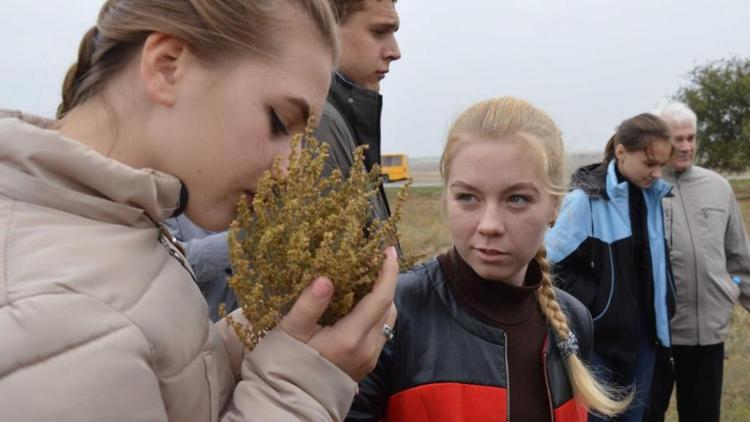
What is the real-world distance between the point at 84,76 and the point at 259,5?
411mm

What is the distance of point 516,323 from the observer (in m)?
2.61

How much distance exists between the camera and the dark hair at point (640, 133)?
17.1 feet

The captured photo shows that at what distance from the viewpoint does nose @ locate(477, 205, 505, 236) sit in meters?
2.60

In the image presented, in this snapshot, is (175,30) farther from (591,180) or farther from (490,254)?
(591,180)

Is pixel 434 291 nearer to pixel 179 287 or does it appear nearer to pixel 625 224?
pixel 179 287

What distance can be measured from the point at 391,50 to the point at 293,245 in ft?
8.38

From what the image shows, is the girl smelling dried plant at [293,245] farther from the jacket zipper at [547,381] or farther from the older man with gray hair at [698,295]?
the older man with gray hair at [698,295]

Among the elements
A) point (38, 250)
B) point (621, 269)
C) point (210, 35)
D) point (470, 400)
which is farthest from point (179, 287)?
point (621, 269)

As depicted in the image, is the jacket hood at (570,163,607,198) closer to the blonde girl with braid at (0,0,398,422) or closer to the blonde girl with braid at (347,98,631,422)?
the blonde girl with braid at (347,98,631,422)

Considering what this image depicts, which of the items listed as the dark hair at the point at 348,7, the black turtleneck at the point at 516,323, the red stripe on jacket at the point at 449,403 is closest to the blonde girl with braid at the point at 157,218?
the red stripe on jacket at the point at 449,403

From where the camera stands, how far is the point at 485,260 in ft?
8.66

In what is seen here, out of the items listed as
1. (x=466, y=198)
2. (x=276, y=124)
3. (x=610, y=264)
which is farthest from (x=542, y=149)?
(x=610, y=264)

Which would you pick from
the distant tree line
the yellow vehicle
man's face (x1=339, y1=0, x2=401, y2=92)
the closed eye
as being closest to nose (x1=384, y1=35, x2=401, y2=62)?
man's face (x1=339, y1=0, x2=401, y2=92)

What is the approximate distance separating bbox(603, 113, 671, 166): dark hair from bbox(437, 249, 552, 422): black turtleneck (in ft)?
9.44
